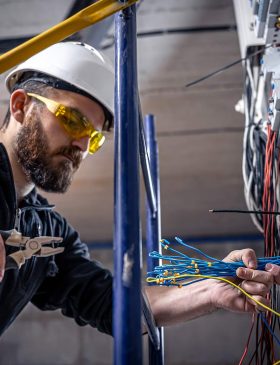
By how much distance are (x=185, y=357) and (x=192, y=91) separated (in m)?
3.06

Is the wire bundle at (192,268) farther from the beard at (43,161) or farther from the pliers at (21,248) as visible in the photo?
the beard at (43,161)

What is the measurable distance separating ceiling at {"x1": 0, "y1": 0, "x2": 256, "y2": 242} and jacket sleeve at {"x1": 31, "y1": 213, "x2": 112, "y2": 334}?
45.6 inches

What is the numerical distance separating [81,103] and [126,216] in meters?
0.94

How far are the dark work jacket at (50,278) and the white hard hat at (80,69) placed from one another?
372mm

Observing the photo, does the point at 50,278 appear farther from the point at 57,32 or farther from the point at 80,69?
the point at 57,32

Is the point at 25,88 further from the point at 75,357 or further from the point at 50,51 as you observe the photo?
the point at 75,357

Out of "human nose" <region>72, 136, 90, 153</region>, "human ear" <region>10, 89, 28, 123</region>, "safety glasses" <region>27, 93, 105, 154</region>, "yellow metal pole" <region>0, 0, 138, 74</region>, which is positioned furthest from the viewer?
"human ear" <region>10, 89, 28, 123</region>

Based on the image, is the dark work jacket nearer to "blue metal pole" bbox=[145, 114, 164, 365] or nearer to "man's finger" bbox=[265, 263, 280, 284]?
"blue metal pole" bbox=[145, 114, 164, 365]

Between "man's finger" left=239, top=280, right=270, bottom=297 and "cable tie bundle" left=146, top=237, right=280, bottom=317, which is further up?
"cable tie bundle" left=146, top=237, right=280, bottom=317

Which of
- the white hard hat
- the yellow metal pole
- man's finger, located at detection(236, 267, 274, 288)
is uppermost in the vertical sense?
the white hard hat

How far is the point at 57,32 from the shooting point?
3.21 ft

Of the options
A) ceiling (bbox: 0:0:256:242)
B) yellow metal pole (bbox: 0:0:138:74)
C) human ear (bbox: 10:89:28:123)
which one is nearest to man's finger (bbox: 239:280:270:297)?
yellow metal pole (bbox: 0:0:138:74)

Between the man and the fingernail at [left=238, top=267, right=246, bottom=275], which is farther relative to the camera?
the man

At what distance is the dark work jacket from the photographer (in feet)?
5.34
